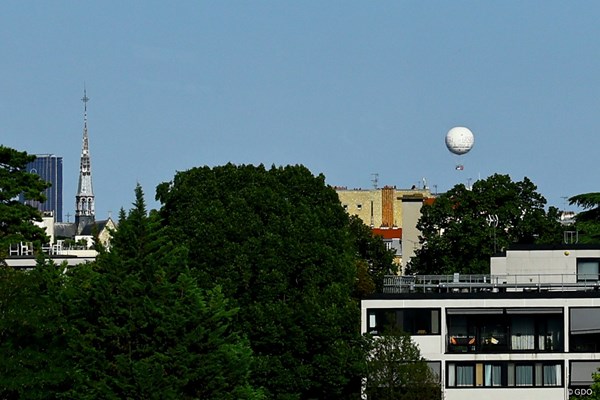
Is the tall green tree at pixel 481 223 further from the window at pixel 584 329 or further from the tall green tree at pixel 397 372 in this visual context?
the tall green tree at pixel 397 372

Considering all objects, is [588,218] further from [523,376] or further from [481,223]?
[523,376]

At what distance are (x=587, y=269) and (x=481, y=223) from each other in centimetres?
2946

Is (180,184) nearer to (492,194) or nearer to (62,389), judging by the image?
(62,389)

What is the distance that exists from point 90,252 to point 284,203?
8742 cm

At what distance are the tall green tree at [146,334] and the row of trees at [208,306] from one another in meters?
0.05

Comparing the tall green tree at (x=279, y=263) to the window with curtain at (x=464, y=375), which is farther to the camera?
the window with curtain at (x=464, y=375)

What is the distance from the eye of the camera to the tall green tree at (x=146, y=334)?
207 ft

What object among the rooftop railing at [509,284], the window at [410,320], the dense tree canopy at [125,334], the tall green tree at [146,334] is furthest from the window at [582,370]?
the tall green tree at [146,334]

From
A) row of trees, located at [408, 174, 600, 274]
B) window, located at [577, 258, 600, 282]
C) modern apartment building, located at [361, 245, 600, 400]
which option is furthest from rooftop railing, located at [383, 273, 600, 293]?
row of trees, located at [408, 174, 600, 274]

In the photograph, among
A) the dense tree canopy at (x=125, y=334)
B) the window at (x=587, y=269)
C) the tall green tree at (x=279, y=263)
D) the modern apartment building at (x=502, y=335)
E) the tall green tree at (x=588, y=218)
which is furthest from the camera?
the tall green tree at (x=588, y=218)

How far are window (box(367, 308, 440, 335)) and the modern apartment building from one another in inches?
1.7

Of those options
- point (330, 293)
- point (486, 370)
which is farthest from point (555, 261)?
point (330, 293)

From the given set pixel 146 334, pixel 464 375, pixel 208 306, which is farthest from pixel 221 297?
pixel 464 375

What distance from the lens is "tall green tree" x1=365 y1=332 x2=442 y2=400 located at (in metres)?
82.6
